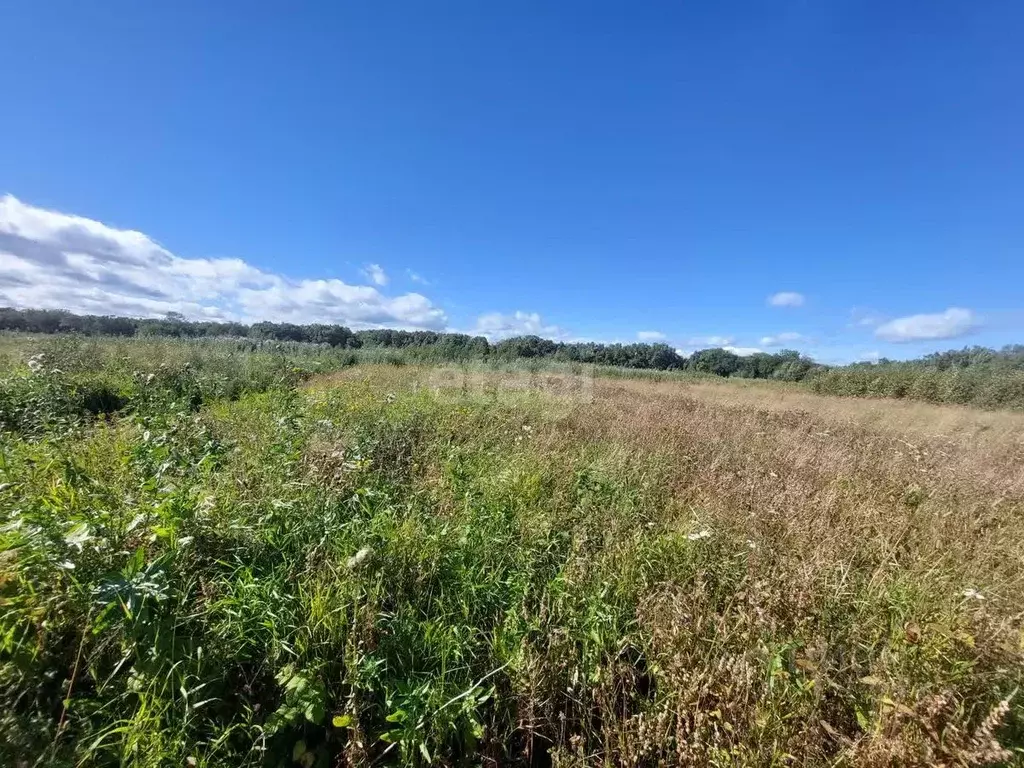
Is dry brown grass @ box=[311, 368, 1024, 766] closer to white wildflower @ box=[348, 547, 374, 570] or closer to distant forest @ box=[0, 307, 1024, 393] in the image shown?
white wildflower @ box=[348, 547, 374, 570]

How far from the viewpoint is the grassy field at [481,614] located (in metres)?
1.43

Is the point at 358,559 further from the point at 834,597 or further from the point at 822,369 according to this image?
the point at 822,369

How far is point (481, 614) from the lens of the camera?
2.15 m

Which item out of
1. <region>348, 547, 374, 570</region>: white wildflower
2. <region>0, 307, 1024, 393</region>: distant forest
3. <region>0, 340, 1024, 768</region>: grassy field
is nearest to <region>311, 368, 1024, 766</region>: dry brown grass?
<region>0, 340, 1024, 768</region>: grassy field

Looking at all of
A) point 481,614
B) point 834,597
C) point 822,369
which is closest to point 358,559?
point 481,614

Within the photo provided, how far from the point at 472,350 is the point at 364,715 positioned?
21713 millimetres

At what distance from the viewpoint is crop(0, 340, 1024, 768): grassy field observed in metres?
1.43

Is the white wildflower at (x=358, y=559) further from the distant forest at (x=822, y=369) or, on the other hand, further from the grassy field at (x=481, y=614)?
the distant forest at (x=822, y=369)

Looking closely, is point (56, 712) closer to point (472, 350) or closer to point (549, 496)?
point (549, 496)

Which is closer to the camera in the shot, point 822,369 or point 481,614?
point 481,614

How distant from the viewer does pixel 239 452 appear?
3.61 meters

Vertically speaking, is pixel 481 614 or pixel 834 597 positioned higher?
pixel 834 597

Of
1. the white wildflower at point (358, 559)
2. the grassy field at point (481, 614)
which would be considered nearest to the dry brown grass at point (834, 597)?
the grassy field at point (481, 614)

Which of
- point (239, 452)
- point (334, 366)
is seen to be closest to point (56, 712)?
point (239, 452)
